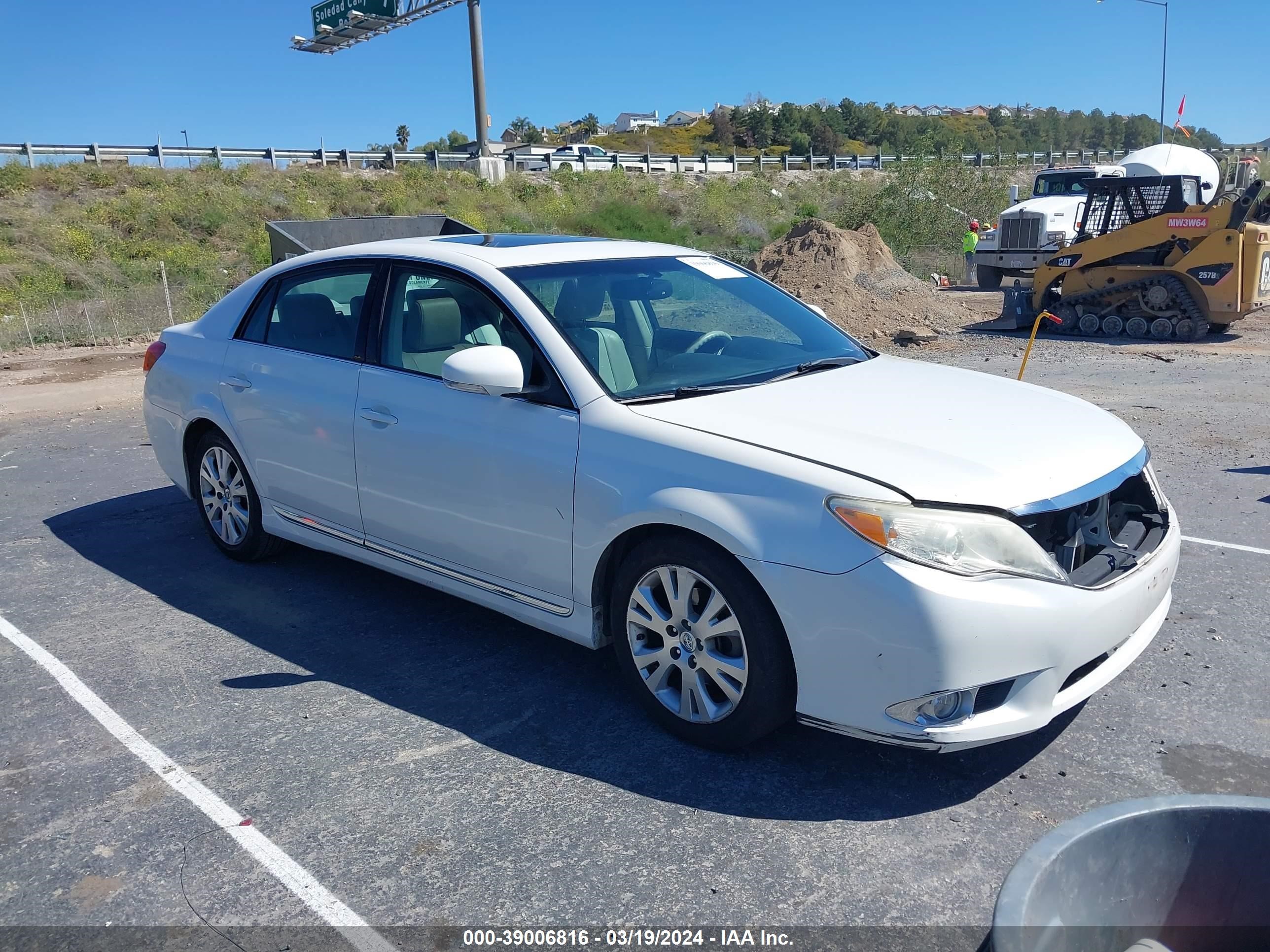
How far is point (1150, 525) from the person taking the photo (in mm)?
3945

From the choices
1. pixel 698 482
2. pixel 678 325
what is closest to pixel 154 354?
pixel 678 325

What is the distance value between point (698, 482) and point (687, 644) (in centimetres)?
57

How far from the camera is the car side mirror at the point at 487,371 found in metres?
3.95

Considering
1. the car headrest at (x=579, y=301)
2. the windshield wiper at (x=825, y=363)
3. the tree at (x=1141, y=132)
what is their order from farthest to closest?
the tree at (x=1141, y=132)
the windshield wiper at (x=825, y=363)
the car headrest at (x=579, y=301)

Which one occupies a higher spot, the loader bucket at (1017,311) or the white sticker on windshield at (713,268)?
the white sticker on windshield at (713,268)

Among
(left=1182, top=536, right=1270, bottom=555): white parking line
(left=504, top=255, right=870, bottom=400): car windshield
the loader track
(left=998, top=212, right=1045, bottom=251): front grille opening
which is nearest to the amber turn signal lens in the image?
(left=504, top=255, right=870, bottom=400): car windshield

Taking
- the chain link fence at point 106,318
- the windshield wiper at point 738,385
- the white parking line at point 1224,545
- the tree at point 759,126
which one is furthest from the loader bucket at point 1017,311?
the tree at point 759,126

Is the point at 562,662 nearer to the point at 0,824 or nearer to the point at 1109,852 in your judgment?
the point at 0,824

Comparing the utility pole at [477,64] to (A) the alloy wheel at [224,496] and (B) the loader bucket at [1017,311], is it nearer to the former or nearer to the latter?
(B) the loader bucket at [1017,311]

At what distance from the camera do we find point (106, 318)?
1784 centimetres

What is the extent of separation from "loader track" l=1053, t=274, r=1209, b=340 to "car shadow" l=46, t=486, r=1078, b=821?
13516mm

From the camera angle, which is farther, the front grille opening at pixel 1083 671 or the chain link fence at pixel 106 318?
the chain link fence at pixel 106 318

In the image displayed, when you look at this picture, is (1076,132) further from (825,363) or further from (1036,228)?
(825,363)

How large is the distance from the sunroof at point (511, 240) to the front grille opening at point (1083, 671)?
9.33ft
